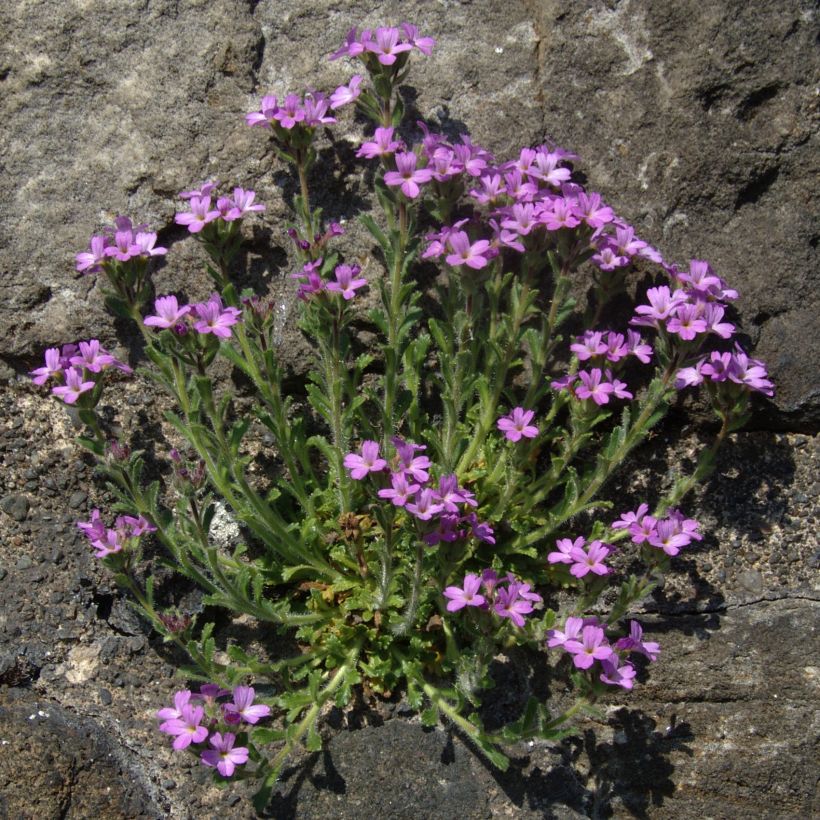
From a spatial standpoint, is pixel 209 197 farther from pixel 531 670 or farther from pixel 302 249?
pixel 531 670

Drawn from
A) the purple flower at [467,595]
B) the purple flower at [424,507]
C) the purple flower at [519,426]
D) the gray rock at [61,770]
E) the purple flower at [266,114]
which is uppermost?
the purple flower at [266,114]

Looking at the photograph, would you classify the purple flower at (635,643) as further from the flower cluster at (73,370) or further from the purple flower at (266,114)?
the purple flower at (266,114)

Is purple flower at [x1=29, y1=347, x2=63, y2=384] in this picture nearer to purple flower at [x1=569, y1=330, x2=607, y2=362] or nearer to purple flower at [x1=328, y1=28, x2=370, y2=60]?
purple flower at [x1=328, y1=28, x2=370, y2=60]

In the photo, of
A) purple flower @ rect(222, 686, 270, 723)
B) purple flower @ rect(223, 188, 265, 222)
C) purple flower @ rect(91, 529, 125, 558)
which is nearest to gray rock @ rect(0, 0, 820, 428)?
purple flower @ rect(223, 188, 265, 222)

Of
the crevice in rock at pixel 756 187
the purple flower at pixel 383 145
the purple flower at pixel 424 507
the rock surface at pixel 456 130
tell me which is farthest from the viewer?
the crevice in rock at pixel 756 187

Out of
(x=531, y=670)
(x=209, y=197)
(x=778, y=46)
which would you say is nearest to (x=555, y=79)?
(x=778, y=46)

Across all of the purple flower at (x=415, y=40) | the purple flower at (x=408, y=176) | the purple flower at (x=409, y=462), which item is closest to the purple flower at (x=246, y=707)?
the purple flower at (x=409, y=462)
